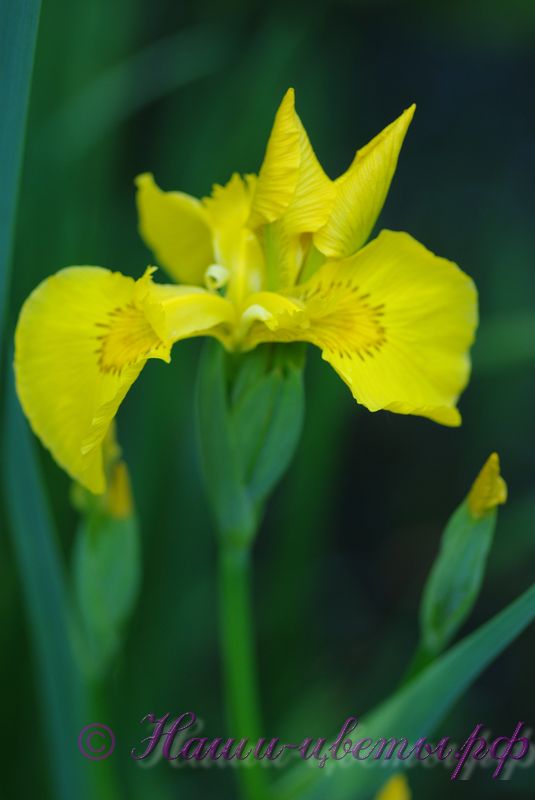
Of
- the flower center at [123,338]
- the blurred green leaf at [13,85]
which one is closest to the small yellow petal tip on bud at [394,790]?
the flower center at [123,338]

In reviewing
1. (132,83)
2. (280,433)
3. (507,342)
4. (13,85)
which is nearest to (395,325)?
(280,433)

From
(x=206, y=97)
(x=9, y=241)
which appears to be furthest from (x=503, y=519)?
(x=9, y=241)

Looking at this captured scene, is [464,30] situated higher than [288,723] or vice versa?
[464,30]

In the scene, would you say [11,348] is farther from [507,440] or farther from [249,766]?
[507,440]

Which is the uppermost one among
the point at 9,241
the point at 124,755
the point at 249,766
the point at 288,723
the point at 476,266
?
the point at 9,241

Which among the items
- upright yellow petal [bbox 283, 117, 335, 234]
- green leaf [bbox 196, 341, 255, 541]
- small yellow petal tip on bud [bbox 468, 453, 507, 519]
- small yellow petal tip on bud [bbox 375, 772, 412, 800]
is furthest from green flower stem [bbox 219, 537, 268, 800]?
upright yellow petal [bbox 283, 117, 335, 234]

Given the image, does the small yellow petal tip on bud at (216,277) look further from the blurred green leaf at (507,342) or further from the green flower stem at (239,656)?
the blurred green leaf at (507,342)

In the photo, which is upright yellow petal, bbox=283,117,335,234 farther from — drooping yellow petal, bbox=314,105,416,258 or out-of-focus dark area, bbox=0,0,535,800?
out-of-focus dark area, bbox=0,0,535,800
